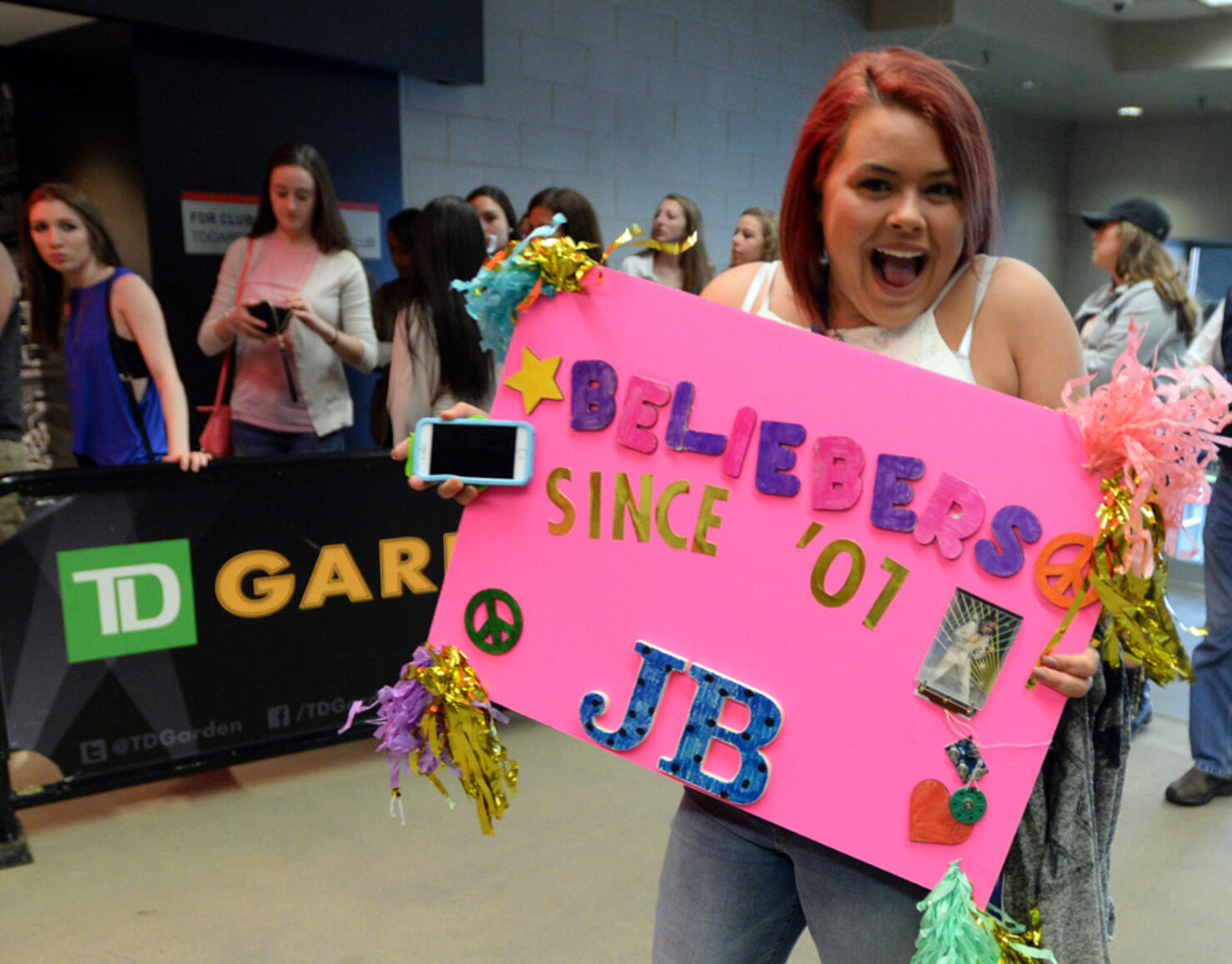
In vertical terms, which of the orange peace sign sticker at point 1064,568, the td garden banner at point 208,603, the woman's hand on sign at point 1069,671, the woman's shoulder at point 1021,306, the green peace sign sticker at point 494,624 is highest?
the woman's shoulder at point 1021,306

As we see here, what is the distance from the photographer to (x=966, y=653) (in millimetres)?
935

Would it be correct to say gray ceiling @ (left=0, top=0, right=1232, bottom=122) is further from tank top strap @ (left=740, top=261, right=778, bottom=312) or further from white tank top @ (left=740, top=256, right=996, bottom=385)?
white tank top @ (left=740, top=256, right=996, bottom=385)

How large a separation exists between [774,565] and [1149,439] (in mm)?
340

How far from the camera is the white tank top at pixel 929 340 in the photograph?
99 centimetres

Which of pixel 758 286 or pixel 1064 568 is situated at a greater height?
pixel 758 286

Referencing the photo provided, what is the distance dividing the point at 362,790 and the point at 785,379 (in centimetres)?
207

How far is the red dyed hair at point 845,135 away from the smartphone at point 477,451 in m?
0.33

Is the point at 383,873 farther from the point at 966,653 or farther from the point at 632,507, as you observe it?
the point at 966,653

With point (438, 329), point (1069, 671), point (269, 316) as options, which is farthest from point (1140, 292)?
point (1069, 671)

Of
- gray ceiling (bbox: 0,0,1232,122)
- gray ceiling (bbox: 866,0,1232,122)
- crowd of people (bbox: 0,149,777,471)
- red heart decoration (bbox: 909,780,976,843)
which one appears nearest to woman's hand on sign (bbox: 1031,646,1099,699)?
red heart decoration (bbox: 909,780,976,843)

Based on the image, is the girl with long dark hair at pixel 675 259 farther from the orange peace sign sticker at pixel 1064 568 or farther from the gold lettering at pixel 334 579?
the orange peace sign sticker at pixel 1064 568

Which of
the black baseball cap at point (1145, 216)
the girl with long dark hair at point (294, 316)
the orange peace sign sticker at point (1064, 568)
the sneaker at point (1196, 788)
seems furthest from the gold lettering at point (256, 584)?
the black baseball cap at point (1145, 216)

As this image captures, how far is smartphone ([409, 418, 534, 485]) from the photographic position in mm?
1053

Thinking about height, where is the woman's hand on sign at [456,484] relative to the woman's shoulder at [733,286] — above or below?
below
